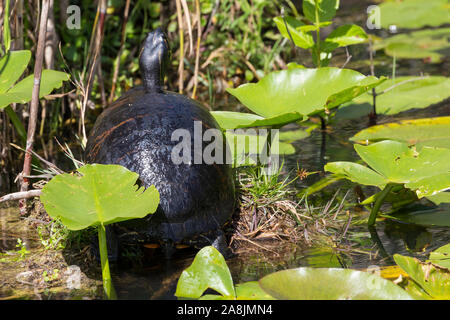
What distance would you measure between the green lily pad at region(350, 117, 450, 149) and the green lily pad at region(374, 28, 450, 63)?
147 centimetres

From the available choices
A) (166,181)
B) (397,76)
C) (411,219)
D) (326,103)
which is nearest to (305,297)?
(166,181)

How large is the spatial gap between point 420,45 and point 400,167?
10.3 ft

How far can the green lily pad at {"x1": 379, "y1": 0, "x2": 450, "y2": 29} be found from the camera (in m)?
5.80

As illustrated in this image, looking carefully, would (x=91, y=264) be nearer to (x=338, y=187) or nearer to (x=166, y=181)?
(x=166, y=181)

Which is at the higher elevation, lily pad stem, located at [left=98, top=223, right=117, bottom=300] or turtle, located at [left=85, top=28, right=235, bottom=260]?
turtle, located at [left=85, top=28, right=235, bottom=260]

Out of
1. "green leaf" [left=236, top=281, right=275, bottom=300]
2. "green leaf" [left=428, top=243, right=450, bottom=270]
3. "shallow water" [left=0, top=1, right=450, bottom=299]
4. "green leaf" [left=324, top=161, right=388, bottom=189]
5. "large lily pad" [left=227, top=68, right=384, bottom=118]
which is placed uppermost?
"large lily pad" [left=227, top=68, right=384, bottom=118]

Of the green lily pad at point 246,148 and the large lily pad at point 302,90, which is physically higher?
the large lily pad at point 302,90

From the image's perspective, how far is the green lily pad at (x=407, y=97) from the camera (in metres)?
3.81

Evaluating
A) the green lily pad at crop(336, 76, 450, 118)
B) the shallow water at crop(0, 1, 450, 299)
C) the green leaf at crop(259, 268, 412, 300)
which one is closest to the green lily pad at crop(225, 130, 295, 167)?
the shallow water at crop(0, 1, 450, 299)

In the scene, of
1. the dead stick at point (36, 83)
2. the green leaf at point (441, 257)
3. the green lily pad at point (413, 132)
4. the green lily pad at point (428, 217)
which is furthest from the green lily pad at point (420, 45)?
the dead stick at point (36, 83)

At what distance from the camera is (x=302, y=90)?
2.82 m

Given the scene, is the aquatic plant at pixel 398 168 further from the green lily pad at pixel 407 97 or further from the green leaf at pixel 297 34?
the green lily pad at pixel 407 97

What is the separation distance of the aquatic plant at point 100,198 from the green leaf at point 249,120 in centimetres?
73

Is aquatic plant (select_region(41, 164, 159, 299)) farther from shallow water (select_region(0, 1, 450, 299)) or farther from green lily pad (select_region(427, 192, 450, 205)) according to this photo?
green lily pad (select_region(427, 192, 450, 205))
